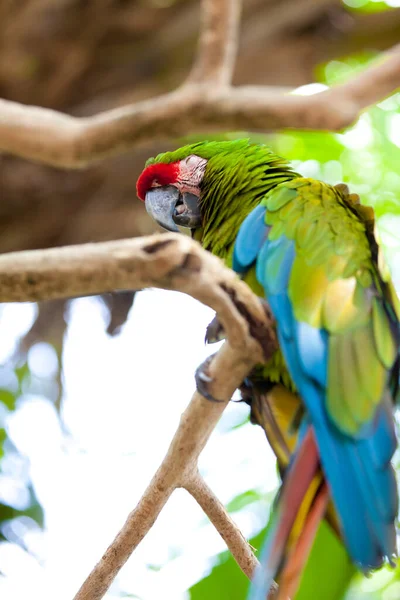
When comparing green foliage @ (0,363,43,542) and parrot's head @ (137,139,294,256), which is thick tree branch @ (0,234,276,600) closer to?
parrot's head @ (137,139,294,256)

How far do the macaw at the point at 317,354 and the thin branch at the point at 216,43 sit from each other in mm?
181

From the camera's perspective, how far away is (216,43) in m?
1.48

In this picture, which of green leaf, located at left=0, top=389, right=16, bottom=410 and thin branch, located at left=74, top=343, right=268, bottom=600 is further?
green leaf, located at left=0, top=389, right=16, bottom=410

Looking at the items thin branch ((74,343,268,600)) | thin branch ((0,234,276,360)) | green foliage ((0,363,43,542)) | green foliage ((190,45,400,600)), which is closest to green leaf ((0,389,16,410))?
green foliage ((0,363,43,542))

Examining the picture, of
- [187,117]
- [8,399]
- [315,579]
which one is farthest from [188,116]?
[8,399]

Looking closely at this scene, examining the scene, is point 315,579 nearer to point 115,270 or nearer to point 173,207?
point 173,207

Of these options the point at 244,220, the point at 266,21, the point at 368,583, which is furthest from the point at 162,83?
the point at 368,583

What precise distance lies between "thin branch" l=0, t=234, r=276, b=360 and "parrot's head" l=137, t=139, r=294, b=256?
0.60m

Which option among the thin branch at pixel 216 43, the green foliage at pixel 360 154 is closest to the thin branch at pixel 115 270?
the thin branch at pixel 216 43

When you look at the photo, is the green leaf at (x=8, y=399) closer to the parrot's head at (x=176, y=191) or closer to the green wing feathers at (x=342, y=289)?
the parrot's head at (x=176, y=191)

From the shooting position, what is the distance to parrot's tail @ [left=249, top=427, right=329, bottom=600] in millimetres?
986

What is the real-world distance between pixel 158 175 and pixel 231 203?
25 centimetres

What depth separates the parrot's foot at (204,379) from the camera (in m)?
1.07

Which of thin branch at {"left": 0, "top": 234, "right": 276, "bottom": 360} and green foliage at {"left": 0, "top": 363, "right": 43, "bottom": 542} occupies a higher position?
thin branch at {"left": 0, "top": 234, "right": 276, "bottom": 360}
